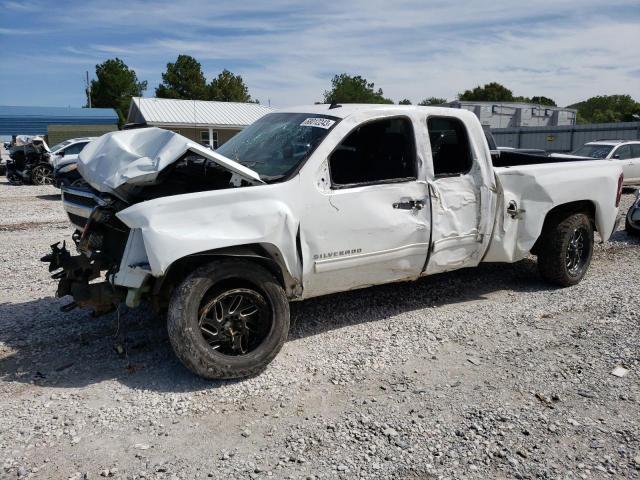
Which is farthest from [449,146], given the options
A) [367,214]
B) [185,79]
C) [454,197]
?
[185,79]

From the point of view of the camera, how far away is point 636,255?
789 centimetres

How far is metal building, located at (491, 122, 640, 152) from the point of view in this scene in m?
26.8

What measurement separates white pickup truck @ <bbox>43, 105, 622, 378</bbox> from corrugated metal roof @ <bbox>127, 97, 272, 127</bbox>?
1252 inches

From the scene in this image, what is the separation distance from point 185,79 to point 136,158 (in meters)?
60.1

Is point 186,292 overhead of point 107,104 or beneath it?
beneath

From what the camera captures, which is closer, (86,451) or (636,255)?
(86,451)

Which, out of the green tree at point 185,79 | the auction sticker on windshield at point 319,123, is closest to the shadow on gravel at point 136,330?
the auction sticker on windshield at point 319,123

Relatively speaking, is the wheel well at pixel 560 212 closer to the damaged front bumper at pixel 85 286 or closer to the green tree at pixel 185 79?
the damaged front bumper at pixel 85 286

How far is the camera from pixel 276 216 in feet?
13.0

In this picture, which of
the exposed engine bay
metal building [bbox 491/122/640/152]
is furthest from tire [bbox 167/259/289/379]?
metal building [bbox 491/122/640/152]

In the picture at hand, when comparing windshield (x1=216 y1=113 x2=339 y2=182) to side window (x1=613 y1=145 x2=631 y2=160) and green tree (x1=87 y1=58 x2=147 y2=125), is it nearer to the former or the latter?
side window (x1=613 y1=145 x2=631 y2=160)

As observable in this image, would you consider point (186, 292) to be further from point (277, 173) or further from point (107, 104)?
point (107, 104)

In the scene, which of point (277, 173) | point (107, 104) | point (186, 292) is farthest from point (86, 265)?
point (107, 104)

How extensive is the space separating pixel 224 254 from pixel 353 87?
2715 inches
